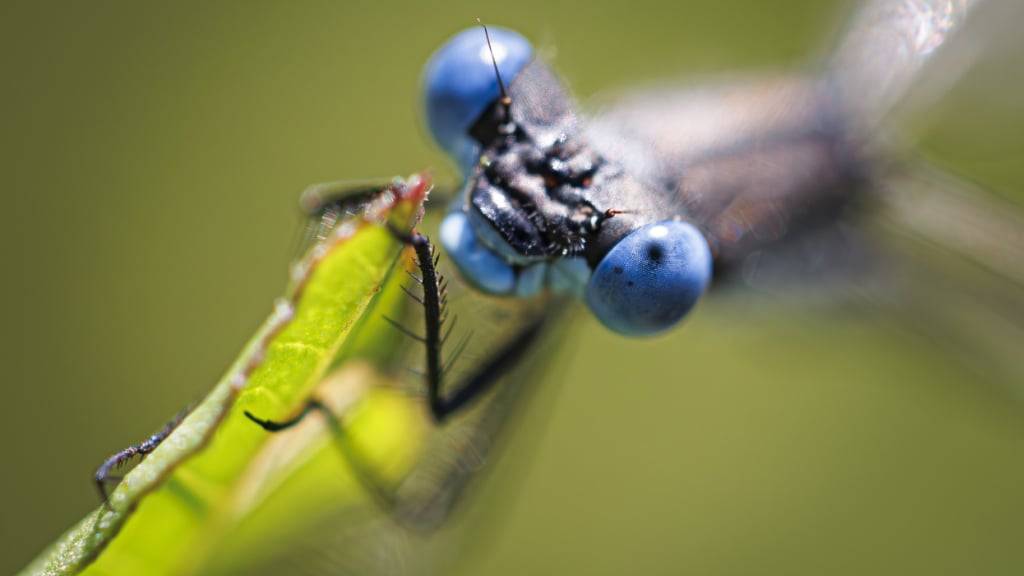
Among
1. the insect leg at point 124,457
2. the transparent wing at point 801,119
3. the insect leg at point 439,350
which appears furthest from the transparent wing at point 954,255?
the insect leg at point 124,457

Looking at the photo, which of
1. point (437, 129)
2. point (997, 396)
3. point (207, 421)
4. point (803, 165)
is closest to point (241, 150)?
point (437, 129)

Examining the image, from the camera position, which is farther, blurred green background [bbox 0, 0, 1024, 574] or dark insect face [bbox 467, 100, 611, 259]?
blurred green background [bbox 0, 0, 1024, 574]

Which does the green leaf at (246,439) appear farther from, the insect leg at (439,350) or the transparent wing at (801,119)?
the transparent wing at (801,119)

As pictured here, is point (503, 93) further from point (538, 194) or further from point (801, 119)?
point (801, 119)

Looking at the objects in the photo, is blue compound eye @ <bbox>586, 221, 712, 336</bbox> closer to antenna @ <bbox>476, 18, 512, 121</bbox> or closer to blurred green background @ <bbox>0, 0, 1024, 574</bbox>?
antenna @ <bbox>476, 18, 512, 121</bbox>

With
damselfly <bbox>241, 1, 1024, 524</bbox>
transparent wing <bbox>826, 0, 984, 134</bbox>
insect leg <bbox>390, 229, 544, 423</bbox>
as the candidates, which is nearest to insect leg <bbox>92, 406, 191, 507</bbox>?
damselfly <bbox>241, 1, 1024, 524</bbox>

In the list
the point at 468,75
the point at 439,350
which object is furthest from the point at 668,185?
the point at 439,350

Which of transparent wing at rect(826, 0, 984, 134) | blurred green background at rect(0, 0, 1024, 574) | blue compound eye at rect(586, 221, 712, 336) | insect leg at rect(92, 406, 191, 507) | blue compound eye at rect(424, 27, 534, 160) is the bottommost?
blurred green background at rect(0, 0, 1024, 574)
